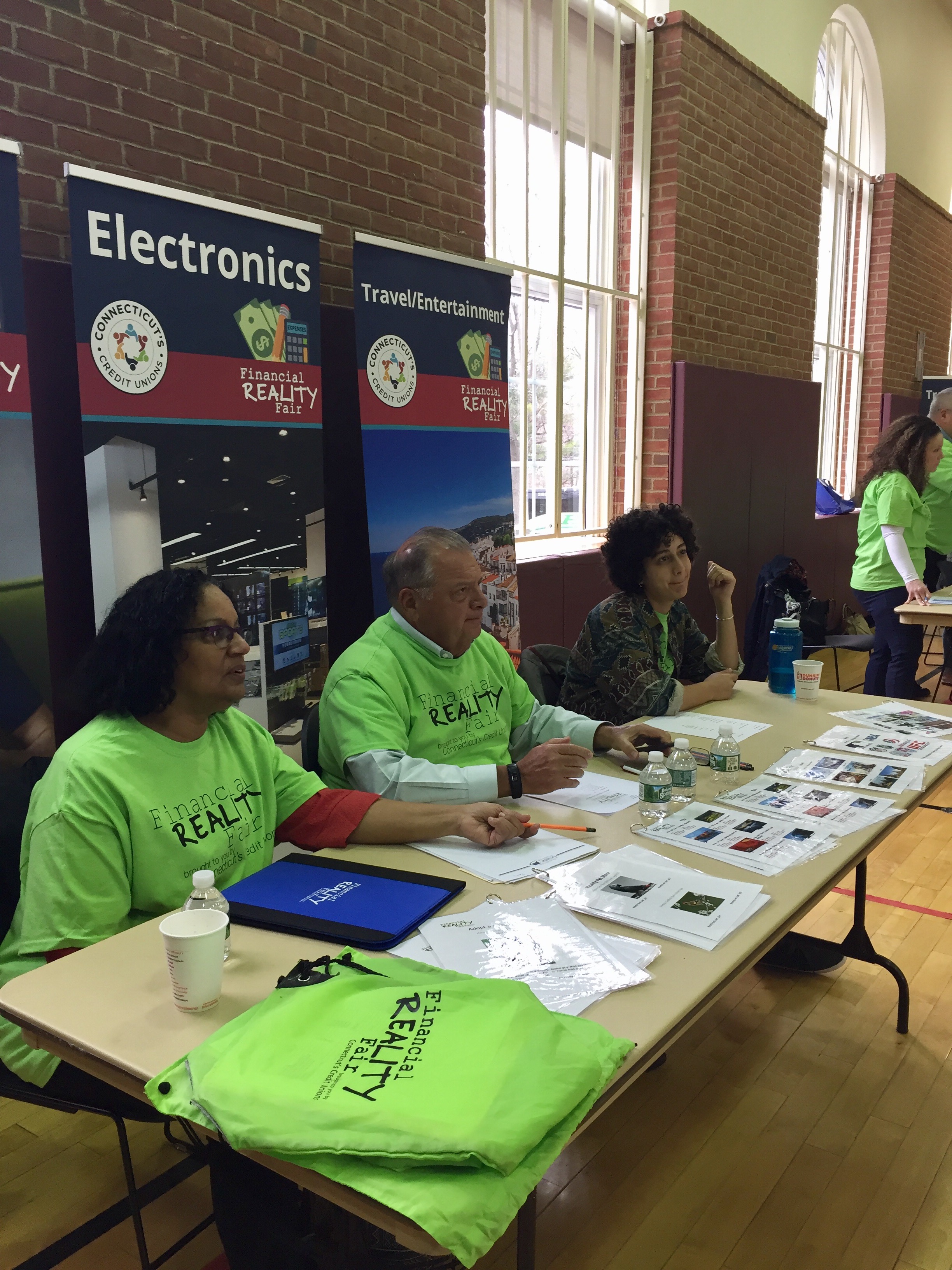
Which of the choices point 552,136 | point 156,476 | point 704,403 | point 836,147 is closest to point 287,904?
point 156,476

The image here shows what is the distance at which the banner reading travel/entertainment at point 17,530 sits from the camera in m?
2.07

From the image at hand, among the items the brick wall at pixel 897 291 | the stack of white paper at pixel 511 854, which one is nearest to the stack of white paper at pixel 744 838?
the stack of white paper at pixel 511 854

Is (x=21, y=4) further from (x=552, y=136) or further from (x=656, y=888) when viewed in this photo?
(x=552, y=136)

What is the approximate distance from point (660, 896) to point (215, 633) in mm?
920

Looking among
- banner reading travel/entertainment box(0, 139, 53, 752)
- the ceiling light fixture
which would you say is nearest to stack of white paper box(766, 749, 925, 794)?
the ceiling light fixture

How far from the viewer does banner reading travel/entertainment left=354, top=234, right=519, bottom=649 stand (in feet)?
10.4

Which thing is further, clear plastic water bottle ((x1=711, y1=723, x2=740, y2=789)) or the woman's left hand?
the woman's left hand

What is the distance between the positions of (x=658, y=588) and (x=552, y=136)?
303cm

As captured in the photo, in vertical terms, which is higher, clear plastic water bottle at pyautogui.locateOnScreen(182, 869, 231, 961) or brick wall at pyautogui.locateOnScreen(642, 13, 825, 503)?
brick wall at pyautogui.locateOnScreen(642, 13, 825, 503)

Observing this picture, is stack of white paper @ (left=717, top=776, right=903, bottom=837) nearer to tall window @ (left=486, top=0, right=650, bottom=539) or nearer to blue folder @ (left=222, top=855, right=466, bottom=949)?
blue folder @ (left=222, top=855, right=466, bottom=949)

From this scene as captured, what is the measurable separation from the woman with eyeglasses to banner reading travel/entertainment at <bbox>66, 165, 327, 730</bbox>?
0.57 metres

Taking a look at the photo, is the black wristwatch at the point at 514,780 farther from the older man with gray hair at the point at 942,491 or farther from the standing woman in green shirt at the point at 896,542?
the older man with gray hair at the point at 942,491

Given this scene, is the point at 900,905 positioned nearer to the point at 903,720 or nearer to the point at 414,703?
the point at 903,720

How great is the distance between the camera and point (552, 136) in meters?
4.73
